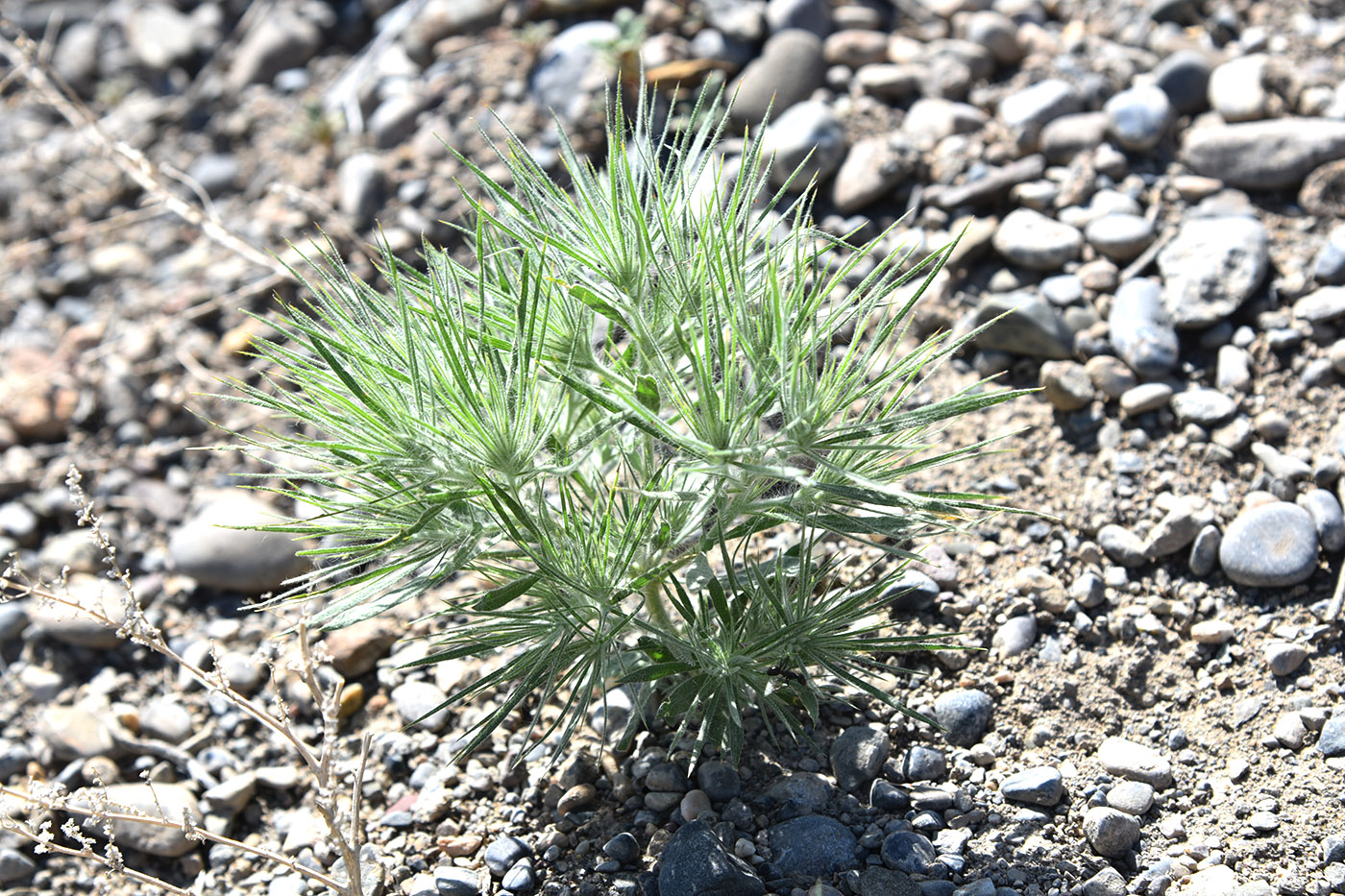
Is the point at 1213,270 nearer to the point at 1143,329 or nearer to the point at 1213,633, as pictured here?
the point at 1143,329

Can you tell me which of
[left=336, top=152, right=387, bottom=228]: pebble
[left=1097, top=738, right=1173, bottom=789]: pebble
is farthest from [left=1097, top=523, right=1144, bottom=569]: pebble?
[left=336, top=152, right=387, bottom=228]: pebble

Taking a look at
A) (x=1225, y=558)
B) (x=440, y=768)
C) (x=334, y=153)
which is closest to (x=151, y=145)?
(x=334, y=153)

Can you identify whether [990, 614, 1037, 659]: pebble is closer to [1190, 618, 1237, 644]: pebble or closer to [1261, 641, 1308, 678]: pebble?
[1190, 618, 1237, 644]: pebble

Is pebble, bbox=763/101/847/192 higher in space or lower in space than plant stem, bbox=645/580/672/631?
higher

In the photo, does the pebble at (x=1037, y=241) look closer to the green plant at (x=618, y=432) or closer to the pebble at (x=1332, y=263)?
the pebble at (x=1332, y=263)

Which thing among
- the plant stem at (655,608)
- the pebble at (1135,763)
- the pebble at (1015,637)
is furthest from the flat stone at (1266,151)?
the plant stem at (655,608)

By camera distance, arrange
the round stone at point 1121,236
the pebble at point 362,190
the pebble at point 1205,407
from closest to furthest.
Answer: the pebble at point 1205,407
the round stone at point 1121,236
the pebble at point 362,190

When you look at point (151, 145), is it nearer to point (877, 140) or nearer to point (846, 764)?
point (877, 140)

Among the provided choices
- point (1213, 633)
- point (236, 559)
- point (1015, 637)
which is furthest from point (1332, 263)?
point (236, 559)
